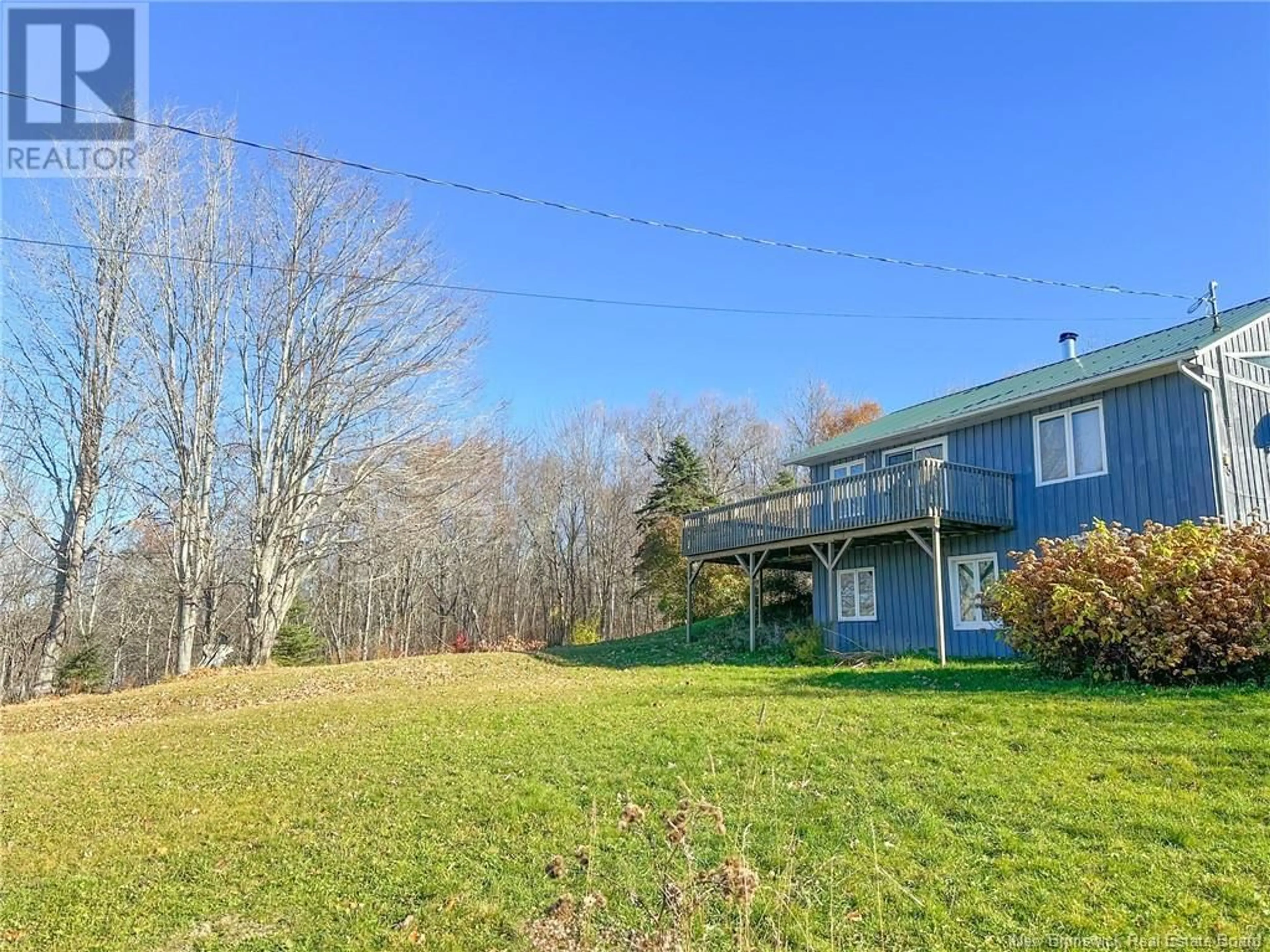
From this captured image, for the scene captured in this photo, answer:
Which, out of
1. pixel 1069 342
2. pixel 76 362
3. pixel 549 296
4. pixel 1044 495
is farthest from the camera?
pixel 76 362

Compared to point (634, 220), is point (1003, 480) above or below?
below

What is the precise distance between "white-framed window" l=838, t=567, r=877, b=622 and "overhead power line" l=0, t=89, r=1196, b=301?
7.12 meters

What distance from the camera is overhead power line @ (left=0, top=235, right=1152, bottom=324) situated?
14578 mm

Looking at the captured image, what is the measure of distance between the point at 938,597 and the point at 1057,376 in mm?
5180

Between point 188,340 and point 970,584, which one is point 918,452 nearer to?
point 970,584

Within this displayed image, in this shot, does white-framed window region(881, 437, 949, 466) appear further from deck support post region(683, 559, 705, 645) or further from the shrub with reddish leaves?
the shrub with reddish leaves

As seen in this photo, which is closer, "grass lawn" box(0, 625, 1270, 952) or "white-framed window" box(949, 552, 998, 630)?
"grass lawn" box(0, 625, 1270, 952)

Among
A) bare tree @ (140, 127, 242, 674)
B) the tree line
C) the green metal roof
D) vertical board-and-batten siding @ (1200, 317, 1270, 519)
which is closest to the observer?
vertical board-and-batten siding @ (1200, 317, 1270, 519)

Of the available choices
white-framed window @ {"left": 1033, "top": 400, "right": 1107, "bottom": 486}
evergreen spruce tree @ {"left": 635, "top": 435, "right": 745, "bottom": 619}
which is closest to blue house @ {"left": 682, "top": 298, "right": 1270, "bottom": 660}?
white-framed window @ {"left": 1033, "top": 400, "right": 1107, "bottom": 486}

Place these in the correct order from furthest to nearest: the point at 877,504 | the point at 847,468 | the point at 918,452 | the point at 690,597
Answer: the point at 690,597 → the point at 847,468 → the point at 918,452 → the point at 877,504

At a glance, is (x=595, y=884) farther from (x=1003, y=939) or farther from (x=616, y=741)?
(x=616, y=741)

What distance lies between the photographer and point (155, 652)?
30.8m

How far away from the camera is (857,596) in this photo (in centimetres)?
1794

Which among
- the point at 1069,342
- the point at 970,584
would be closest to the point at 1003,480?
the point at 970,584
